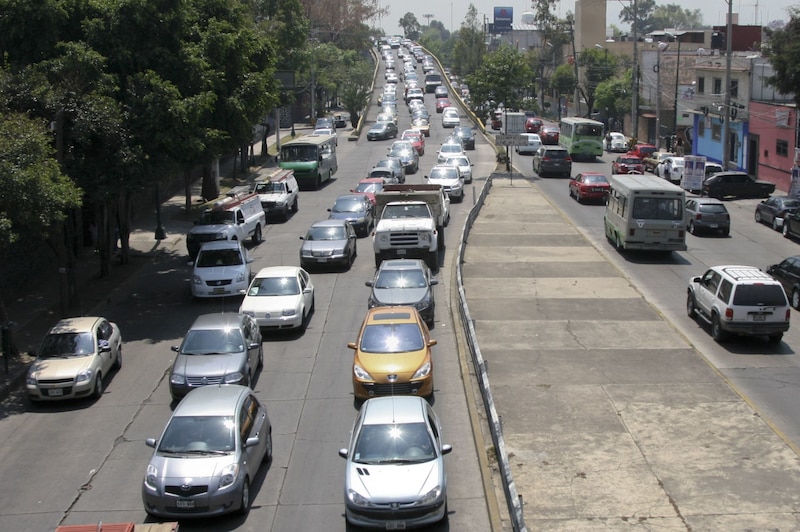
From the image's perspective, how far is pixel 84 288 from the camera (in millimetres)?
29531

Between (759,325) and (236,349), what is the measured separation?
1229 centimetres

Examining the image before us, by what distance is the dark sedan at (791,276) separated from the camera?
26.5 meters

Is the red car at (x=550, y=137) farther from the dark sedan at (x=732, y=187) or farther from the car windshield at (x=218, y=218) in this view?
the car windshield at (x=218, y=218)

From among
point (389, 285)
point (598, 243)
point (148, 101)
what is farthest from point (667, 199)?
point (148, 101)

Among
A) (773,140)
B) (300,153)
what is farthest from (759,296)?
(773,140)

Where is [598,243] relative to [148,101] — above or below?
below

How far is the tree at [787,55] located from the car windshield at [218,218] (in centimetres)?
2433

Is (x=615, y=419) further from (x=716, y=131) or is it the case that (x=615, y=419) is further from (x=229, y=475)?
(x=716, y=131)

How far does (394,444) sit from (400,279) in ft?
35.5

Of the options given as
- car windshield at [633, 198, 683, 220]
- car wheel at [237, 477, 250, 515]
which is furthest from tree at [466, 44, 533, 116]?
car wheel at [237, 477, 250, 515]

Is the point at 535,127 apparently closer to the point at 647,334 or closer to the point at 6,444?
the point at 647,334

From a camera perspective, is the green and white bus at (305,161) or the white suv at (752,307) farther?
the green and white bus at (305,161)

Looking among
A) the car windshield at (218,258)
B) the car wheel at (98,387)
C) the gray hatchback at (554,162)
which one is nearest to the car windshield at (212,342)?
the car wheel at (98,387)

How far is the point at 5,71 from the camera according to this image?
24906 millimetres
